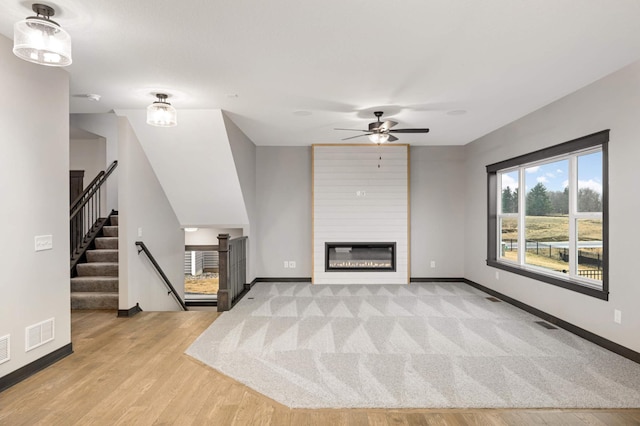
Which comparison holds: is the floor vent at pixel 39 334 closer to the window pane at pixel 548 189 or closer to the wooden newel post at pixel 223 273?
the wooden newel post at pixel 223 273

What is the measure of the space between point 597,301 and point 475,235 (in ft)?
9.94

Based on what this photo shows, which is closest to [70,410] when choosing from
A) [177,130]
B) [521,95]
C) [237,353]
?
[237,353]

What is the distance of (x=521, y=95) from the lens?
4.12 m

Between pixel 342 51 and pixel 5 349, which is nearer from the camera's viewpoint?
pixel 5 349

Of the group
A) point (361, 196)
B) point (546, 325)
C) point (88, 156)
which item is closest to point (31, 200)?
point (88, 156)

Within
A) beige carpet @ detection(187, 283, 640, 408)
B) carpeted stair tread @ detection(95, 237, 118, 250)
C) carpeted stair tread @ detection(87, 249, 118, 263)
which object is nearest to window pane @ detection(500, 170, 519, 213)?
beige carpet @ detection(187, 283, 640, 408)

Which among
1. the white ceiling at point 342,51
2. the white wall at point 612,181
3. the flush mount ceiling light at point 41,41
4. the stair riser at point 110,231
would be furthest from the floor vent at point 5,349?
the white wall at point 612,181

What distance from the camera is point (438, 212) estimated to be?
287 inches

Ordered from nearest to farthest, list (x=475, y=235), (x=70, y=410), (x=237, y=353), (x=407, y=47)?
1. (x=70, y=410)
2. (x=407, y=47)
3. (x=237, y=353)
4. (x=475, y=235)

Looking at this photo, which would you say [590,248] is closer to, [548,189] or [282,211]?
[548,189]

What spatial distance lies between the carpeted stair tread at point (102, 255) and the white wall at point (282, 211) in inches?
102

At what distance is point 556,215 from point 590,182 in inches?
28.3

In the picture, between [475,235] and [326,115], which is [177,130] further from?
[475,235]

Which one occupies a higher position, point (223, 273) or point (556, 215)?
point (556, 215)
